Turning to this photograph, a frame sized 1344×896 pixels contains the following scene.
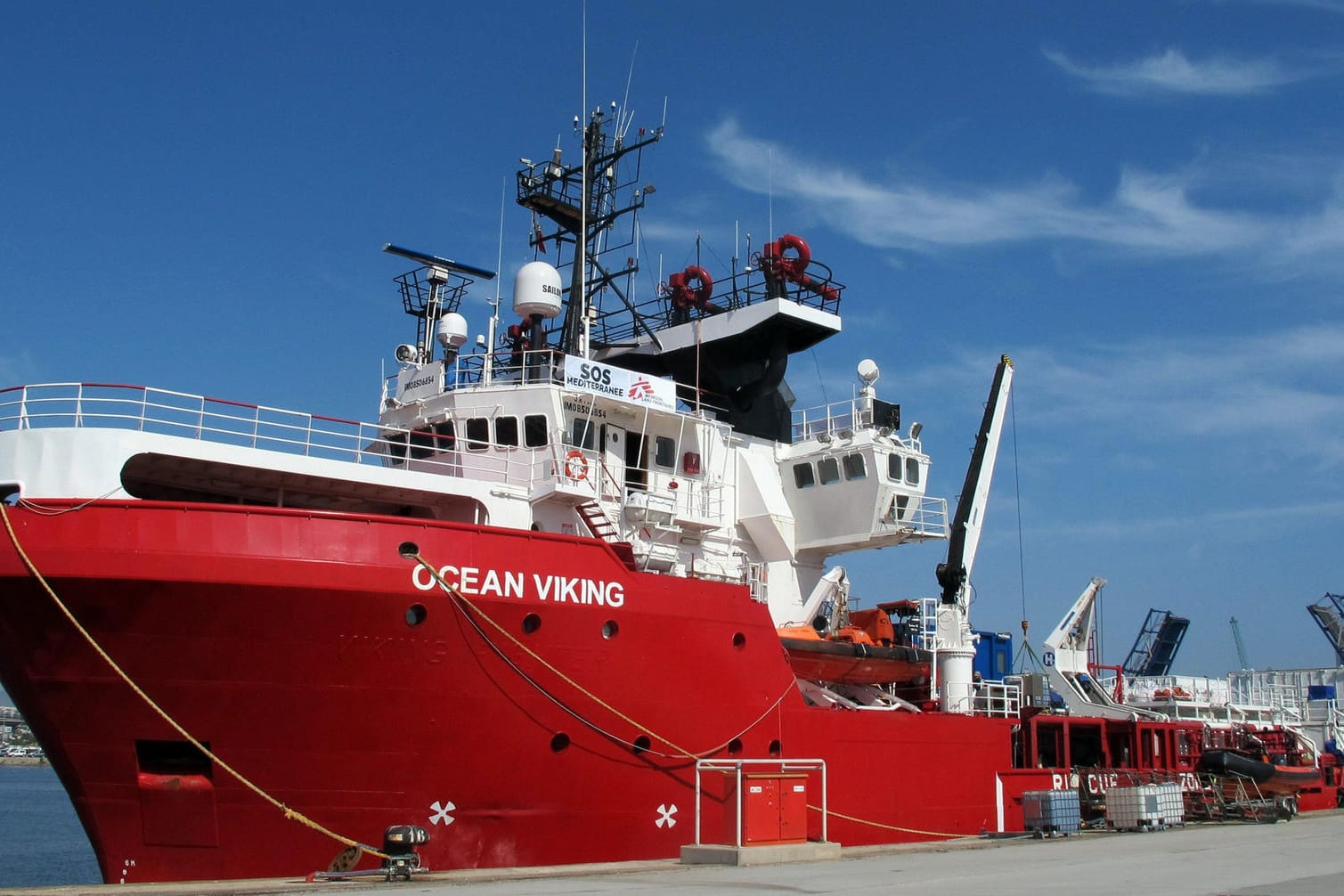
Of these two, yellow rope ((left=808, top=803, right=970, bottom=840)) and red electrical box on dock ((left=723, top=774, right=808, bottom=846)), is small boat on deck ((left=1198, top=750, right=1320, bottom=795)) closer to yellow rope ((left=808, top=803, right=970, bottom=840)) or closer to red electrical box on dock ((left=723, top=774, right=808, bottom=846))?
yellow rope ((left=808, top=803, right=970, bottom=840))

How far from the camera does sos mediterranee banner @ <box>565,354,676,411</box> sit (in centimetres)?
1731

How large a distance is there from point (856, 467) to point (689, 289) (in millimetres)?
5483

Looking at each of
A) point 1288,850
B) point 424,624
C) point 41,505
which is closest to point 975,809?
point 1288,850

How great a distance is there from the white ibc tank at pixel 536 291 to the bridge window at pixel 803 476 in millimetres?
5384

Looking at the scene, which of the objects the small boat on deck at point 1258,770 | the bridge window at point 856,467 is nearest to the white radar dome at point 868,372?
the bridge window at point 856,467

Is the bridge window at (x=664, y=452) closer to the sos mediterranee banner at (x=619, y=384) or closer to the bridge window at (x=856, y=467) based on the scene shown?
the sos mediterranee banner at (x=619, y=384)

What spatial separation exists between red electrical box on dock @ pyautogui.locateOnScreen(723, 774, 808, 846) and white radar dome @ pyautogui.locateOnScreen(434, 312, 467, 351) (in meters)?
8.58

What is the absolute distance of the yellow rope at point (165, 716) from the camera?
39.4 feet

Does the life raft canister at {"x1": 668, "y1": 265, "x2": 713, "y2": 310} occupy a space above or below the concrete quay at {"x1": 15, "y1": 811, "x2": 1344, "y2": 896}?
above

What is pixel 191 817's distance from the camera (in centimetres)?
1255

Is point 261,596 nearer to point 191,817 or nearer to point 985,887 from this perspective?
point 191,817

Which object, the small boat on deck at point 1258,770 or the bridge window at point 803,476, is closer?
the bridge window at point 803,476

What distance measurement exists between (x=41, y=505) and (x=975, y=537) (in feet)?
55.9

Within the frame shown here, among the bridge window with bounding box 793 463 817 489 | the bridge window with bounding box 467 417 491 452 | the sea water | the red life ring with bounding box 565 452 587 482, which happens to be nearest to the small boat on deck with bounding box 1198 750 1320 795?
the bridge window with bounding box 793 463 817 489
